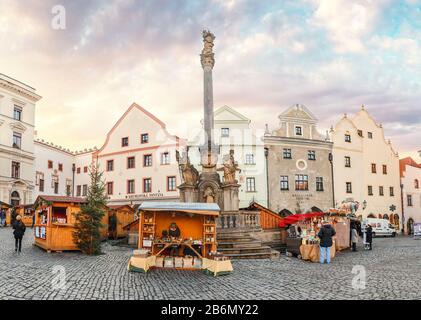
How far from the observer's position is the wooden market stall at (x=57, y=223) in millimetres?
18364

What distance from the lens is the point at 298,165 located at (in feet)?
145

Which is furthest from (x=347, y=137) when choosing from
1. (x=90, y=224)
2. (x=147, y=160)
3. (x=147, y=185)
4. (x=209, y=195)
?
(x=90, y=224)

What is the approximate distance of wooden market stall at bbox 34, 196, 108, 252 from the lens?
1836cm

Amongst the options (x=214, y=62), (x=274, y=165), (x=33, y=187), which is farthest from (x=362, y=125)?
(x=33, y=187)

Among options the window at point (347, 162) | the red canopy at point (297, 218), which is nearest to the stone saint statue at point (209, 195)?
the red canopy at point (297, 218)

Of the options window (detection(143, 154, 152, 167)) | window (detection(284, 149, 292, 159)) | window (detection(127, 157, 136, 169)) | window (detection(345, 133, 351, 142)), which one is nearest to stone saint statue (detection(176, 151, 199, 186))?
window (detection(143, 154, 152, 167))

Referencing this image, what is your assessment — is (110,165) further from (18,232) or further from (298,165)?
(18,232)

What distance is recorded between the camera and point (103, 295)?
32.0 ft

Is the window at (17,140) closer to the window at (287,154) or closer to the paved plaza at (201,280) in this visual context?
the window at (287,154)

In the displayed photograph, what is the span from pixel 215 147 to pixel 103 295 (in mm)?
15462

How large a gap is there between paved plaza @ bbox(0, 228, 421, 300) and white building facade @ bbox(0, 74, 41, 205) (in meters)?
29.8

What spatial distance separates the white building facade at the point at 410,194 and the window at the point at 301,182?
1579cm

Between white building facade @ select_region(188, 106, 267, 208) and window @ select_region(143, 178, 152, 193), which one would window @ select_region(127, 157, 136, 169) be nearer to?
window @ select_region(143, 178, 152, 193)

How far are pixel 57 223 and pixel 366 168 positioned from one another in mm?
38948
